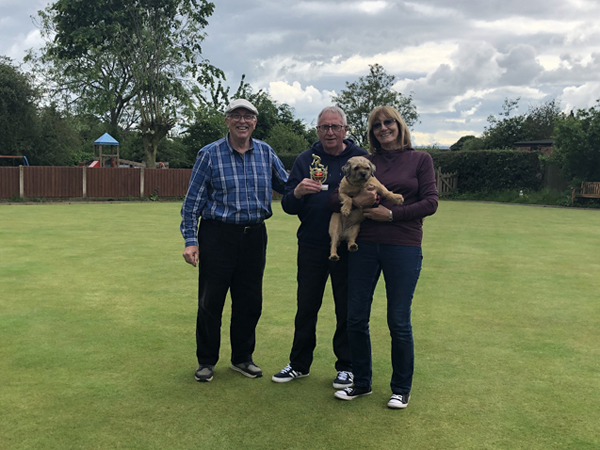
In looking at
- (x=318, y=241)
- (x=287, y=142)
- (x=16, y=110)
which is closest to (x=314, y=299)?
(x=318, y=241)

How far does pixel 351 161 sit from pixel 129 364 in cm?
250

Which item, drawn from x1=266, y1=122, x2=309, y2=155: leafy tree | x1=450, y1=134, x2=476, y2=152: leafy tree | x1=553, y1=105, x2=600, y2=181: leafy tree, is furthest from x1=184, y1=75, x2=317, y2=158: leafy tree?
x1=450, y1=134, x2=476, y2=152: leafy tree

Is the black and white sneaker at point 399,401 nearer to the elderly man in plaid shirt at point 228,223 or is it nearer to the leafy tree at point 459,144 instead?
the elderly man in plaid shirt at point 228,223

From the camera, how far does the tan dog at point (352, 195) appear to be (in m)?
3.67

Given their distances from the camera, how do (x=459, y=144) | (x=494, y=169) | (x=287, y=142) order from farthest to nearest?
(x=459, y=144) < (x=287, y=142) < (x=494, y=169)

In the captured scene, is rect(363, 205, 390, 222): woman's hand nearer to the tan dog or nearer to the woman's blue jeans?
the tan dog

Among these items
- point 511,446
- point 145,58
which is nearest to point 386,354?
point 511,446

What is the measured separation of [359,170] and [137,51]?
34.7 m

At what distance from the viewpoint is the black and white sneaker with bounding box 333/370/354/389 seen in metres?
4.15

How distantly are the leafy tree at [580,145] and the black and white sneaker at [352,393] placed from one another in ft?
85.5

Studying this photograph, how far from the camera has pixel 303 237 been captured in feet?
14.0

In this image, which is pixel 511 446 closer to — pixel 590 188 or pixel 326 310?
pixel 326 310

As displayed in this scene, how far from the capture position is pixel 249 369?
14.5ft

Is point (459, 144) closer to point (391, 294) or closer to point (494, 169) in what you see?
point (494, 169)
